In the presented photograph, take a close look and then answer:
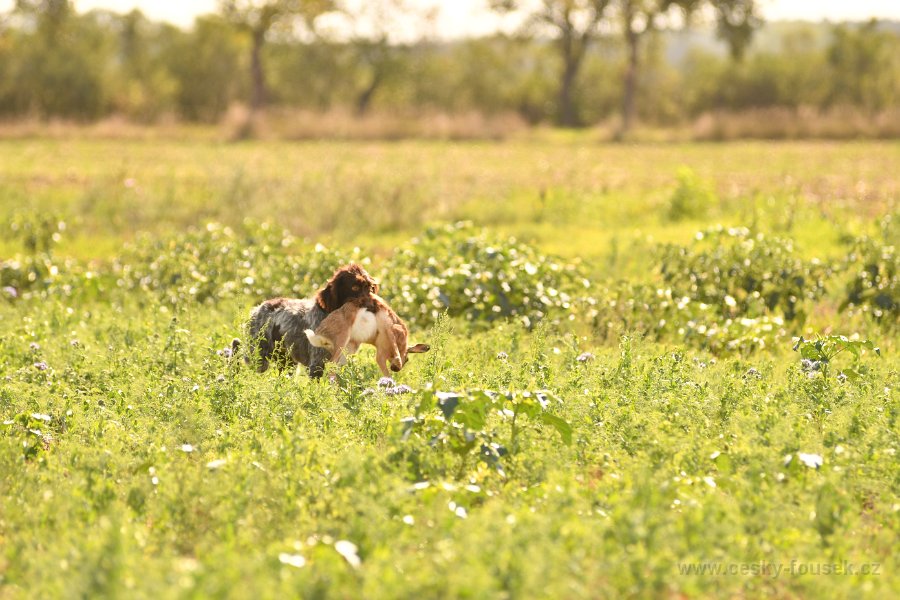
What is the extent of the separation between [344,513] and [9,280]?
7.47 metres

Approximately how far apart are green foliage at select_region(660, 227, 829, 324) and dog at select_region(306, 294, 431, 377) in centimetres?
357

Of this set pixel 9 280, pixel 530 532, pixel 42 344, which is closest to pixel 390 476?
pixel 530 532

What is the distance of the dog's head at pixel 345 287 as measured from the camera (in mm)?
6461

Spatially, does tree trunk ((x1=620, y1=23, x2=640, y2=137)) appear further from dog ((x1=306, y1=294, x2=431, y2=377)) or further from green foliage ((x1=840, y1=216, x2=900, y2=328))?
dog ((x1=306, y1=294, x2=431, y2=377))

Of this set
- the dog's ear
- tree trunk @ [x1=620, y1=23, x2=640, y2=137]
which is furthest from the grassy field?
tree trunk @ [x1=620, y1=23, x2=640, y2=137]

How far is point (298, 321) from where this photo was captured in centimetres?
689

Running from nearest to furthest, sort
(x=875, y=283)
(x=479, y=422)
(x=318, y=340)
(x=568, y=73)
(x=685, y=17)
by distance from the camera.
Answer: (x=479, y=422), (x=318, y=340), (x=875, y=283), (x=685, y=17), (x=568, y=73)

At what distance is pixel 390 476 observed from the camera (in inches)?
186

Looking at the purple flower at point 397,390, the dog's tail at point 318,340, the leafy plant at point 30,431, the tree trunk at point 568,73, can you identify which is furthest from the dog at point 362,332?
the tree trunk at point 568,73

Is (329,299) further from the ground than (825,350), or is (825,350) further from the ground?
(329,299)

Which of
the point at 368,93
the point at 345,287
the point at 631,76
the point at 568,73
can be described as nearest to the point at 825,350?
the point at 345,287

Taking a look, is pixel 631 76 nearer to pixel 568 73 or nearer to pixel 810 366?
pixel 568 73

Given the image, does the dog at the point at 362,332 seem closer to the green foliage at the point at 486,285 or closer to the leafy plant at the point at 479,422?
the leafy plant at the point at 479,422

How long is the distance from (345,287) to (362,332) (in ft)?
0.94
